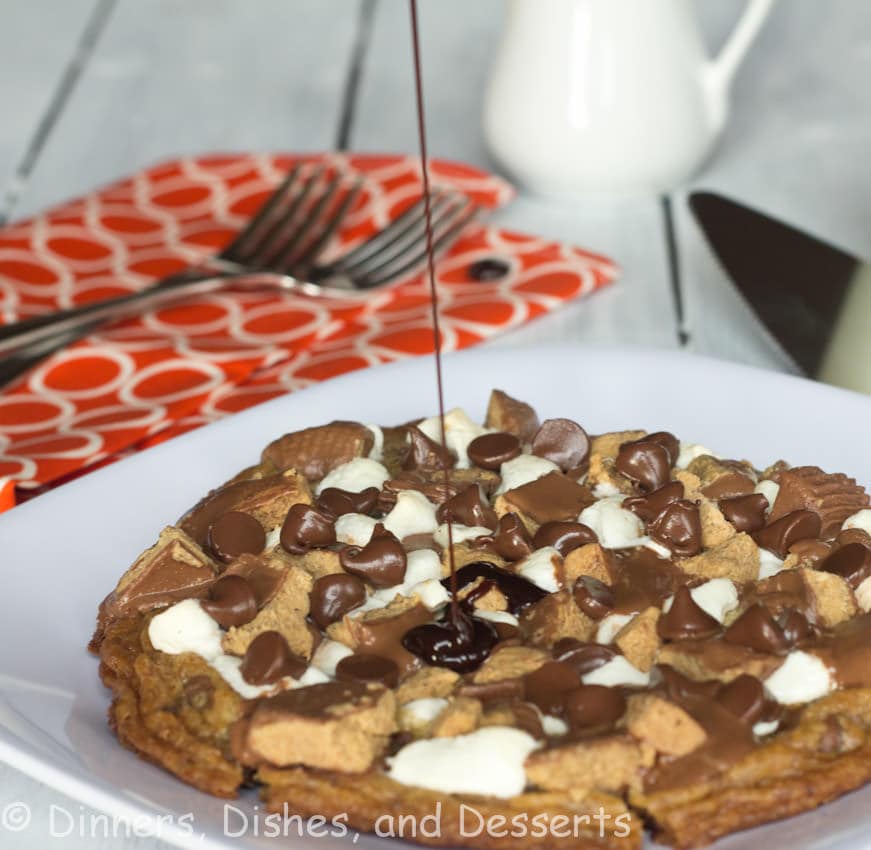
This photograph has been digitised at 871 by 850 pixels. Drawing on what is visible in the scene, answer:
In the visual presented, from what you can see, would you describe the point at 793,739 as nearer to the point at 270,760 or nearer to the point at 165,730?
the point at 270,760

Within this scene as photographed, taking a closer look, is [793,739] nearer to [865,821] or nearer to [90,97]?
[865,821]

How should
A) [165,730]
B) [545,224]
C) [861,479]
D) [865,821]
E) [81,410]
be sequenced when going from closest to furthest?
[865,821]
[165,730]
[861,479]
[81,410]
[545,224]

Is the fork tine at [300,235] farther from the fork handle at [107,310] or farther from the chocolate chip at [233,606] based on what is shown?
the chocolate chip at [233,606]

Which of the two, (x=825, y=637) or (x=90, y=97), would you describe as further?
(x=90, y=97)

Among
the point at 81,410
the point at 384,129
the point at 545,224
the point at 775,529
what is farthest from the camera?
the point at 384,129

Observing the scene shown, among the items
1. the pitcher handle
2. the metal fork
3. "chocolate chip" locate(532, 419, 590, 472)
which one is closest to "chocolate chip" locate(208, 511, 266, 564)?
"chocolate chip" locate(532, 419, 590, 472)

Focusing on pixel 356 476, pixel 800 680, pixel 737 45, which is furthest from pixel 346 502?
pixel 737 45

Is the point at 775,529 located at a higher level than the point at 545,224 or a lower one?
higher

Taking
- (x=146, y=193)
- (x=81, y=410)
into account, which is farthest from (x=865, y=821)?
(x=146, y=193)
